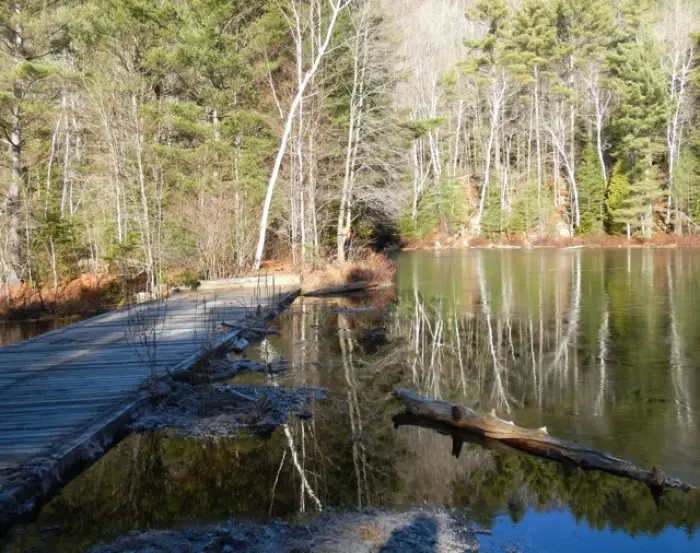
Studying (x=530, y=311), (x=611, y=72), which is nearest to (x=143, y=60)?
(x=530, y=311)

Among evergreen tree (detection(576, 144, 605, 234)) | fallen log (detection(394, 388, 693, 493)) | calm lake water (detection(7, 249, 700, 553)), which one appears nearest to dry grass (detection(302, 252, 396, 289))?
calm lake water (detection(7, 249, 700, 553))

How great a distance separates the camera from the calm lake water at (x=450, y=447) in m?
5.08

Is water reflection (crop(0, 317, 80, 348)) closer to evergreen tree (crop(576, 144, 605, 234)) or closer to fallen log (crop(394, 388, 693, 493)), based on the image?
fallen log (crop(394, 388, 693, 493))

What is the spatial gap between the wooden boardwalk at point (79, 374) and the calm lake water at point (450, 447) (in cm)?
42

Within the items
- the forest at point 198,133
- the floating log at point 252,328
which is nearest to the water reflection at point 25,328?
the forest at point 198,133

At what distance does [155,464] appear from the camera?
614 cm

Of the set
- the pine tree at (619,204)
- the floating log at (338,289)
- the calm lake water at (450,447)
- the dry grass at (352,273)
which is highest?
the pine tree at (619,204)

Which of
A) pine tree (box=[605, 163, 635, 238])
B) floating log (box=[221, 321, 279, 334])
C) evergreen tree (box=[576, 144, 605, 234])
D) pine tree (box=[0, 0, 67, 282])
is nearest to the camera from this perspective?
floating log (box=[221, 321, 279, 334])

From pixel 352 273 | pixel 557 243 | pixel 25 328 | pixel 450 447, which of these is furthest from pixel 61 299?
pixel 557 243

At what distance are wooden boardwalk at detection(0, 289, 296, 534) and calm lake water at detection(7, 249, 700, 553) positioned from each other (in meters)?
0.42

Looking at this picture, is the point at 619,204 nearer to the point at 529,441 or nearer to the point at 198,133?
the point at 198,133

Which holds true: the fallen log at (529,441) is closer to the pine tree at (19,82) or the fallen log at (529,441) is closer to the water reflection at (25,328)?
the water reflection at (25,328)

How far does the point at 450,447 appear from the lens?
21.7 feet

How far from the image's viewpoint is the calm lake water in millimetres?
5082
